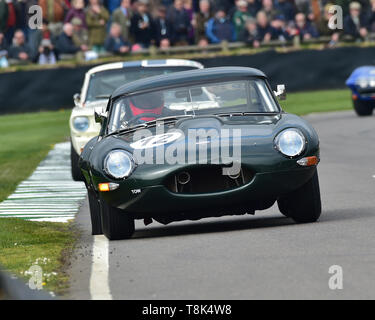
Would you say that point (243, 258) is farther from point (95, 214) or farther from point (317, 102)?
point (317, 102)

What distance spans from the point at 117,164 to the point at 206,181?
0.67 meters

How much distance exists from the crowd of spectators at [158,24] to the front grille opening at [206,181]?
18.0m

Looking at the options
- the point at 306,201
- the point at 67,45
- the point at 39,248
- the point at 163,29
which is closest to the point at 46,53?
the point at 67,45

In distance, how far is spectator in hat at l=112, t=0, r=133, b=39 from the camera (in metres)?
26.4

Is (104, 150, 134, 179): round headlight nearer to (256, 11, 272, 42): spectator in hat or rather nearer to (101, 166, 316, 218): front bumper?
(101, 166, 316, 218): front bumper

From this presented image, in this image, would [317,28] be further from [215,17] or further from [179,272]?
[179,272]

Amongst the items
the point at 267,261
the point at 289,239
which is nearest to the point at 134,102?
the point at 289,239

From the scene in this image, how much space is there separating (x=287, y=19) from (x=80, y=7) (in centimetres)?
607

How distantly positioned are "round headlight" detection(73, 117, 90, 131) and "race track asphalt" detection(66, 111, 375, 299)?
154 inches

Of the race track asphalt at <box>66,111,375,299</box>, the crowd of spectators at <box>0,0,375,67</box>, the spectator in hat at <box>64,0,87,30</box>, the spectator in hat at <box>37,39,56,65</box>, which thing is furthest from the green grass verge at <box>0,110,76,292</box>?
the spectator in hat at <box>64,0,87,30</box>

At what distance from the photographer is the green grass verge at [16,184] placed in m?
7.88

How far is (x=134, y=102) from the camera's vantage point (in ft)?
32.1

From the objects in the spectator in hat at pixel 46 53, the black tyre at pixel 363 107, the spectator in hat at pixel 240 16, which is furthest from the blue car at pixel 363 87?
the spectator in hat at pixel 46 53

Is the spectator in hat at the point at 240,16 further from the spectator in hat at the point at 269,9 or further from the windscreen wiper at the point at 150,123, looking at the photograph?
the windscreen wiper at the point at 150,123
